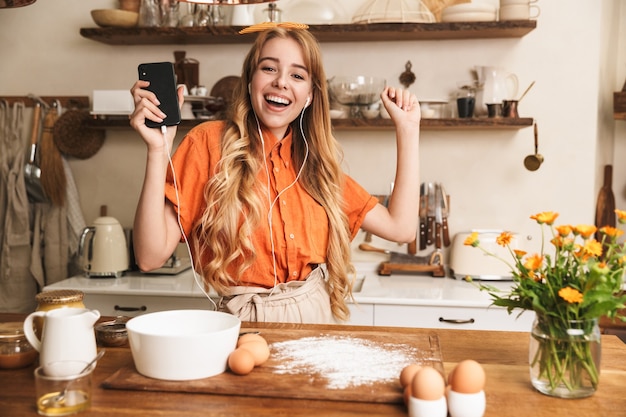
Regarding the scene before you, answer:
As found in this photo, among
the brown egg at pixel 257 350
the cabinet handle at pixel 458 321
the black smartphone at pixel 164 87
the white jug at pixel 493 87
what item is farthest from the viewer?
the white jug at pixel 493 87

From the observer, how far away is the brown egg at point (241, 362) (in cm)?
124

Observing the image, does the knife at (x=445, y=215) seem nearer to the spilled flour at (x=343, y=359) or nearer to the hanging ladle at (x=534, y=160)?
the hanging ladle at (x=534, y=160)

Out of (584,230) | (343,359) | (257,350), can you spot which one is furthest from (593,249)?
(257,350)

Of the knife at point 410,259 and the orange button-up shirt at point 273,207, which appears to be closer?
the orange button-up shirt at point 273,207

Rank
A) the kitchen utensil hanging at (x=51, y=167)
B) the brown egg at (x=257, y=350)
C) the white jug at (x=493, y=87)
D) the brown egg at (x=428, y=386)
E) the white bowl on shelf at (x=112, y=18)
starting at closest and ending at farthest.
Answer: the brown egg at (x=428, y=386)
the brown egg at (x=257, y=350)
the white jug at (x=493, y=87)
the white bowl on shelf at (x=112, y=18)
the kitchen utensil hanging at (x=51, y=167)

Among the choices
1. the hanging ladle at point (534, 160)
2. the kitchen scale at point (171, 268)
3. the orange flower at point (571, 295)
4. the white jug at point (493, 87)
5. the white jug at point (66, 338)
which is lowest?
the kitchen scale at point (171, 268)

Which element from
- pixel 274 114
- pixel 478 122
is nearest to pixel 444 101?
pixel 478 122

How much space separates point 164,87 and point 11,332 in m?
0.63

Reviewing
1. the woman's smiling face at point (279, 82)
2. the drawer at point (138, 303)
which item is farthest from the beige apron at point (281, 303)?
the drawer at point (138, 303)

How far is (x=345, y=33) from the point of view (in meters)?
3.00

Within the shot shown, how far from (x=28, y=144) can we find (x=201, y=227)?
1943mm

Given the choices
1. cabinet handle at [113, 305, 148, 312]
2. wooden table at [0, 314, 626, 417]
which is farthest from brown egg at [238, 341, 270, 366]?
cabinet handle at [113, 305, 148, 312]

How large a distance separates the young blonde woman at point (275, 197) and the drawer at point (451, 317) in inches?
25.6

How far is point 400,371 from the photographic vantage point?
129 cm
